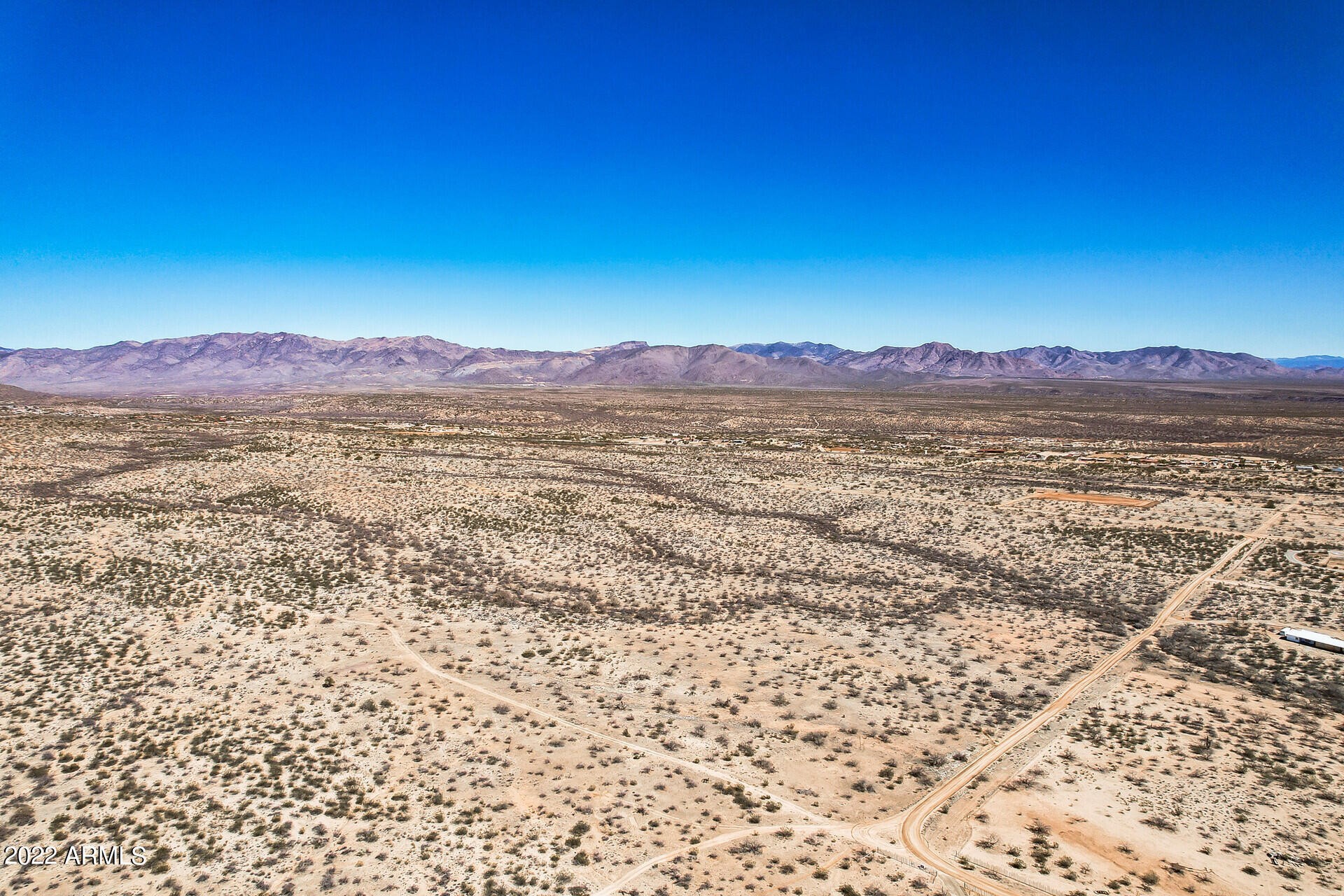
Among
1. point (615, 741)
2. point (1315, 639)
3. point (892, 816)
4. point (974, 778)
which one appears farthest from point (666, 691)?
point (1315, 639)

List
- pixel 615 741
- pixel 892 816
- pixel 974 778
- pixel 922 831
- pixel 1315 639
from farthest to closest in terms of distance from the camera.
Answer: pixel 1315 639 → pixel 615 741 → pixel 974 778 → pixel 892 816 → pixel 922 831

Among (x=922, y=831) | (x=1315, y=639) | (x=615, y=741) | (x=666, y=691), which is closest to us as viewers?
(x=922, y=831)

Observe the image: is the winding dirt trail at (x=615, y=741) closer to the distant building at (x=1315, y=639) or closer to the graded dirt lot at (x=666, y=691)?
the graded dirt lot at (x=666, y=691)

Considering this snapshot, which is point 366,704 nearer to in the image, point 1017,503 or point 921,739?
point 921,739

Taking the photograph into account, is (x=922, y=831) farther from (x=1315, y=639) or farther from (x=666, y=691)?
(x=1315, y=639)

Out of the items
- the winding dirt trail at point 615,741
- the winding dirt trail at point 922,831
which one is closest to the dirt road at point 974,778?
the winding dirt trail at point 922,831

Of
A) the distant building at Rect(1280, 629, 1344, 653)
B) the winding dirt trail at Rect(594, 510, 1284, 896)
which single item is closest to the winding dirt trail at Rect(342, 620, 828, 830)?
the winding dirt trail at Rect(594, 510, 1284, 896)
